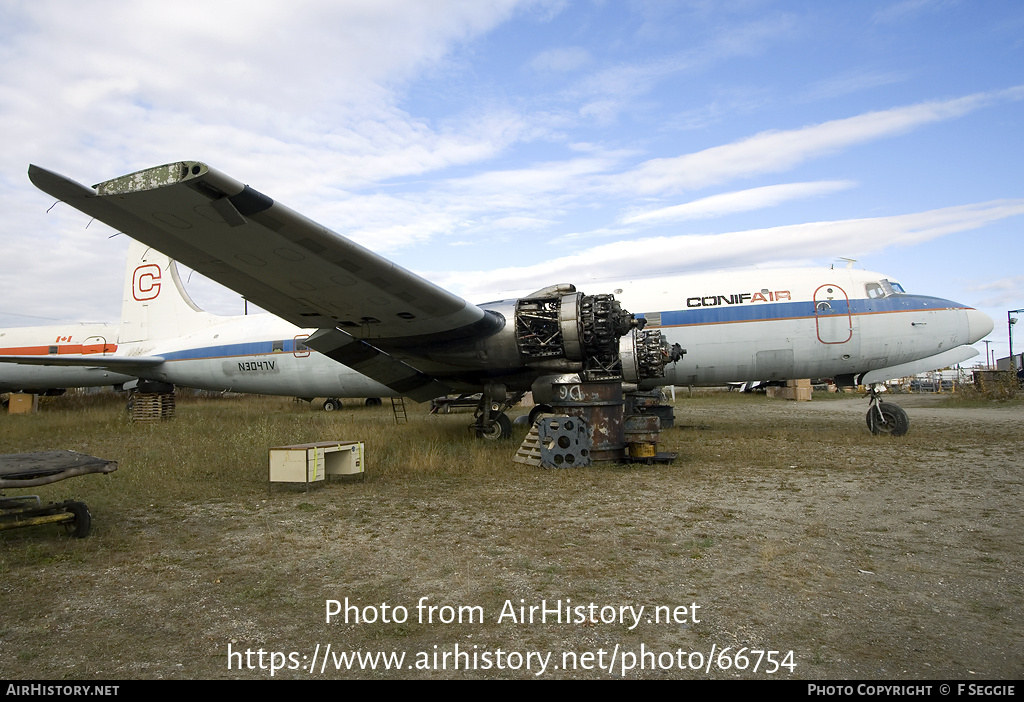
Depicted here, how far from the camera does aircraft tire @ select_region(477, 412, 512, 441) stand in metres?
13.8

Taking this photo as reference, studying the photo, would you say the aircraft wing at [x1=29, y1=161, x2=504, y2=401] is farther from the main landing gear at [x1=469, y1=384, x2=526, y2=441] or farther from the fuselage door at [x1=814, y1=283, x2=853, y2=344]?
the fuselage door at [x1=814, y1=283, x2=853, y2=344]

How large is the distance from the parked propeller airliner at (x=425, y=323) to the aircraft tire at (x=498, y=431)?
0.08m

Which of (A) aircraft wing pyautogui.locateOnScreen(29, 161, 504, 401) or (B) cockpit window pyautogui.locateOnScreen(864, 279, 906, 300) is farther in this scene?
(B) cockpit window pyautogui.locateOnScreen(864, 279, 906, 300)

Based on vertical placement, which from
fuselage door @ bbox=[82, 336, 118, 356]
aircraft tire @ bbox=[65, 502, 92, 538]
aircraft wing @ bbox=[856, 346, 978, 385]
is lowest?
aircraft tire @ bbox=[65, 502, 92, 538]

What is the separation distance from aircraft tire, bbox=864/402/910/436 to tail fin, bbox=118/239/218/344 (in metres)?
21.1

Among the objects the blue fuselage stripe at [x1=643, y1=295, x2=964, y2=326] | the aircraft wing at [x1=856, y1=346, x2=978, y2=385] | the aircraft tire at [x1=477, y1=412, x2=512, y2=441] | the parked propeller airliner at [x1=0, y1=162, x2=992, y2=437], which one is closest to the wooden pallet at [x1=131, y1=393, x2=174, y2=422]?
the parked propeller airliner at [x1=0, y1=162, x2=992, y2=437]

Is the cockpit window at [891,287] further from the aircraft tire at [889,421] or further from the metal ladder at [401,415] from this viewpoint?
the metal ladder at [401,415]

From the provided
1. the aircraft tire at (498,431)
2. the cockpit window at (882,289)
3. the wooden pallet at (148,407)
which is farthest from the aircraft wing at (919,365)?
the wooden pallet at (148,407)

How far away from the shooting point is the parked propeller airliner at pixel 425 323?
702 centimetres

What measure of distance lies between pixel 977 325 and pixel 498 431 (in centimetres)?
1121

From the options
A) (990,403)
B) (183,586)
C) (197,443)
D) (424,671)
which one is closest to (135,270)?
(197,443)

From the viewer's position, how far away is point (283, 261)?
8.01 m

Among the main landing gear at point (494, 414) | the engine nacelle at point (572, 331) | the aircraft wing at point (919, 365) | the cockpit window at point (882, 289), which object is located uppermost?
the cockpit window at point (882, 289)
